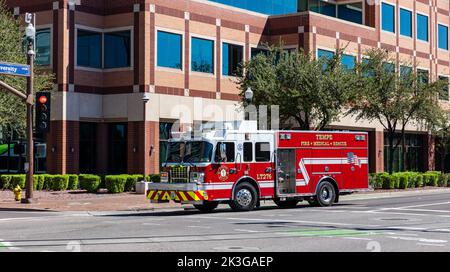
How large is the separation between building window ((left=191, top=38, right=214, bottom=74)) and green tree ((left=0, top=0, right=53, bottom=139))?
8.55m

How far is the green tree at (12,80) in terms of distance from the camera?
31.2 meters

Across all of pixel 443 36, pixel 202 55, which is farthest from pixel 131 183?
pixel 443 36

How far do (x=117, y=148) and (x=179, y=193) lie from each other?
16.6 m

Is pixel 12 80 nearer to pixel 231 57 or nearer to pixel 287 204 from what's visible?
pixel 231 57

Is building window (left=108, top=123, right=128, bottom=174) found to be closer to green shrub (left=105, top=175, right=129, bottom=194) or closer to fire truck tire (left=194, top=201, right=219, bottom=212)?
green shrub (left=105, top=175, right=129, bottom=194)

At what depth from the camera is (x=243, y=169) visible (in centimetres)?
2322

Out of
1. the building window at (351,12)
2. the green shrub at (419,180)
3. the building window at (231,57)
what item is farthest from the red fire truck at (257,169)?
the building window at (351,12)

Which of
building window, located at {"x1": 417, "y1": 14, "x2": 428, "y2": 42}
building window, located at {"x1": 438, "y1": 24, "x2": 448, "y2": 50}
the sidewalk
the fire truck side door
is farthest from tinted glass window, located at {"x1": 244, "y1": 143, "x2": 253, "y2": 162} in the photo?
building window, located at {"x1": 438, "y1": 24, "x2": 448, "y2": 50}

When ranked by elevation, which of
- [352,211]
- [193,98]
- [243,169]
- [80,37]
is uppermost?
[80,37]

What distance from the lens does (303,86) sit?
33562mm
